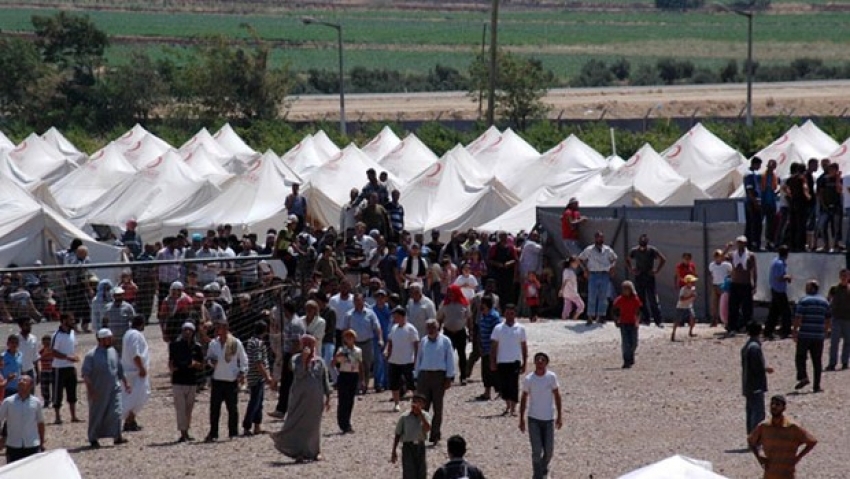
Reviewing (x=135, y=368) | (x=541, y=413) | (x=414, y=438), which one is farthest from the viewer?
(x=135, y=368)

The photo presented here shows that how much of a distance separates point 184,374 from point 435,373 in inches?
114

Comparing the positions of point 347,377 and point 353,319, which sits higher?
point 353,319

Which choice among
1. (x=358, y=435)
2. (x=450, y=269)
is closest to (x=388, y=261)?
(x=450, y=269)

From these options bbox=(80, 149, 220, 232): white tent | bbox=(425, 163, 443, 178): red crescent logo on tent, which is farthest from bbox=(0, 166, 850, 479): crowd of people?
bbox=(80, 149, 220, 232): white tent

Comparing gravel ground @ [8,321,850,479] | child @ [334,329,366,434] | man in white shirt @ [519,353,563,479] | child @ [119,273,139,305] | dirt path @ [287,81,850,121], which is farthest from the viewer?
dirt path @ [287,81,850,121]

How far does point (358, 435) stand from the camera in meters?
22.1

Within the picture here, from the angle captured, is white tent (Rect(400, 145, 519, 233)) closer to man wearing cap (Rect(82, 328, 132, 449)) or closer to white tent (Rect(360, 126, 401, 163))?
white tent (Rect(360, 126, 401, 163))

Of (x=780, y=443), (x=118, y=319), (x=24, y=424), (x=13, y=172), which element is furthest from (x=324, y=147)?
(x=780, y=443)

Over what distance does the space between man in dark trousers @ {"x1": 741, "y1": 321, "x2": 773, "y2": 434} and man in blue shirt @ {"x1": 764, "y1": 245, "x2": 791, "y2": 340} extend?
7684 millimetres

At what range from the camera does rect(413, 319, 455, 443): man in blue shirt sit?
21109mm

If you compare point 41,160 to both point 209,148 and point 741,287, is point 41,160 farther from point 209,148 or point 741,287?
point 741,287

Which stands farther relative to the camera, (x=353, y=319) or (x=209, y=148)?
(x=209, y=148)

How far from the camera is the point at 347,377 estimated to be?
72.5 feet

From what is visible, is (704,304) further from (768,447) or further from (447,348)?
(768,447)
